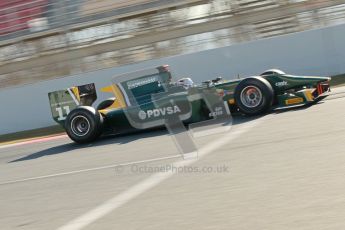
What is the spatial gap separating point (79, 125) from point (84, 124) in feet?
0.37

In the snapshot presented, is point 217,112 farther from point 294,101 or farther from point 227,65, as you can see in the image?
point 227,65

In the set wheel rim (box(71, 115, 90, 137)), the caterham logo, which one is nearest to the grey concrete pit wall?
wheel rim (box(71, 115, 90, 137))

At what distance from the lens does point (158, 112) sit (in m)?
10.1

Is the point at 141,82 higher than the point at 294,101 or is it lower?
higher

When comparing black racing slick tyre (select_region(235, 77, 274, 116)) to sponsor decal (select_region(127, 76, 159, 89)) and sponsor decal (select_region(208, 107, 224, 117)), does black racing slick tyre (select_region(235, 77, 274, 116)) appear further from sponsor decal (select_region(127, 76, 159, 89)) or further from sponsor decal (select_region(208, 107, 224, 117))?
sponsor decal (select_region(127, 76, 159, 89))

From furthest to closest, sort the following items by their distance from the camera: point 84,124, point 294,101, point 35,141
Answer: point 35,141
point 84,124
point 294,101

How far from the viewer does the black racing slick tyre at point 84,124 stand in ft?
34.5

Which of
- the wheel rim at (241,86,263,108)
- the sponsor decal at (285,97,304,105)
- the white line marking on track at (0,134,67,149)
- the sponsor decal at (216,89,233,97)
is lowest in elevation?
the white line marking on track at (0,134,67,149)

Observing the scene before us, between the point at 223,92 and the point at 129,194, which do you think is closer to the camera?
the point at 129,194

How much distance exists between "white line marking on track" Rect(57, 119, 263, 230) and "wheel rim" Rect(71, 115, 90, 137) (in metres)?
A: 3.20

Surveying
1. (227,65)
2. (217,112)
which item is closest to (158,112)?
(217,112)

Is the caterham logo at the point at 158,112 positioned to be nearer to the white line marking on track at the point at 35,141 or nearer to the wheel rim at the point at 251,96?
the wheel rim at the point at 251,96

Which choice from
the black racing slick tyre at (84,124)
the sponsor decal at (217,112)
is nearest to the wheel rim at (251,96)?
the sponsor decal at (217,112)

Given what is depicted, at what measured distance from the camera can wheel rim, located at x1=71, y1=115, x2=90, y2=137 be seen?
10.7 meters
